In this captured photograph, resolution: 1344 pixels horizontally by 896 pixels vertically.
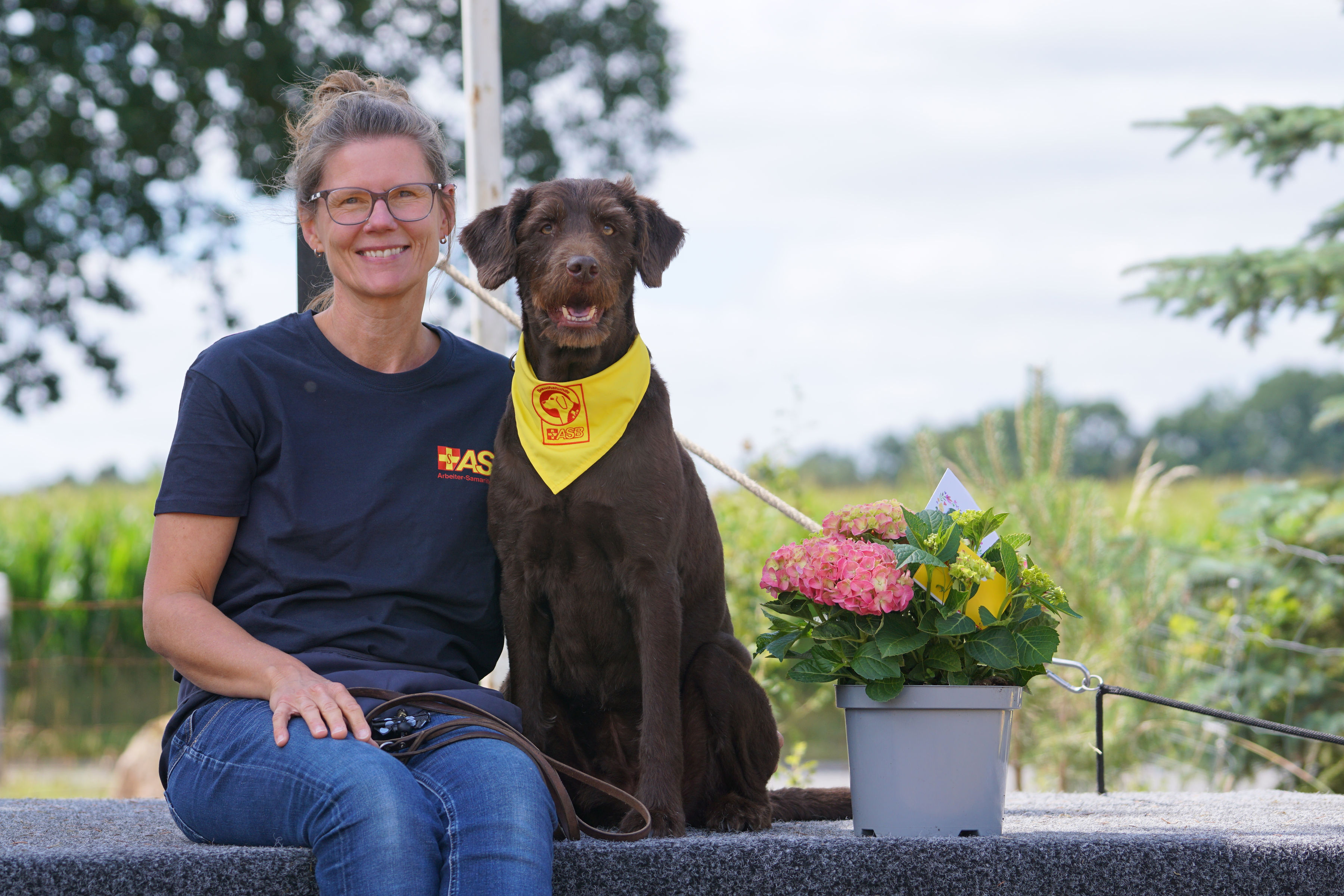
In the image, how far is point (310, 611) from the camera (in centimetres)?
242

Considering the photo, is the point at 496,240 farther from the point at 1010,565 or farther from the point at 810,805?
the point at 810,805

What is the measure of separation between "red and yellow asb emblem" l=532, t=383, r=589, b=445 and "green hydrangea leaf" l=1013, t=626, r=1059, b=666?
1.00 meters

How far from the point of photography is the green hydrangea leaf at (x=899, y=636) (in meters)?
2.33

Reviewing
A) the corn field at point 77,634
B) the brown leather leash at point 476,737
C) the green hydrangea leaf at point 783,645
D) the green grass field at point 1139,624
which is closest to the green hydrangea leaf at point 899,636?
the green hydrangea leaf at point 783,645

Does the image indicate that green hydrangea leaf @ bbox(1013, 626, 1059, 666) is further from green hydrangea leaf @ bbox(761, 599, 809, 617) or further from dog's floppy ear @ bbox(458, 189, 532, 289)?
dog's floppy ear @ bbox(458, 189, 532, 289)

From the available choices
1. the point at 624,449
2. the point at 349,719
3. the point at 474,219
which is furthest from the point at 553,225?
the point at 349,719

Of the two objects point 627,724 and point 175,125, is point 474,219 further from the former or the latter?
point 175,125

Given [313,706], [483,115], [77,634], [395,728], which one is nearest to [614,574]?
[395,728]

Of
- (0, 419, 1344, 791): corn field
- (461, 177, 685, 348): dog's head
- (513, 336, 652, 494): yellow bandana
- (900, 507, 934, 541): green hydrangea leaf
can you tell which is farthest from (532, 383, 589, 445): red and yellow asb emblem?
(0, 419, 1344, 791): corn field

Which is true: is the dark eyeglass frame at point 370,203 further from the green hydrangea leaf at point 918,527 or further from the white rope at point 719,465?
the green hydrangea leaf at point 918,527

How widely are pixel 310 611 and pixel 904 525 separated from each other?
1.30m

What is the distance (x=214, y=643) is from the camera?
2.26 metres

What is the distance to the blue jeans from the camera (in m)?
1.93

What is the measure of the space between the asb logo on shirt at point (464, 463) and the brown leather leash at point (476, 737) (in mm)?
549
